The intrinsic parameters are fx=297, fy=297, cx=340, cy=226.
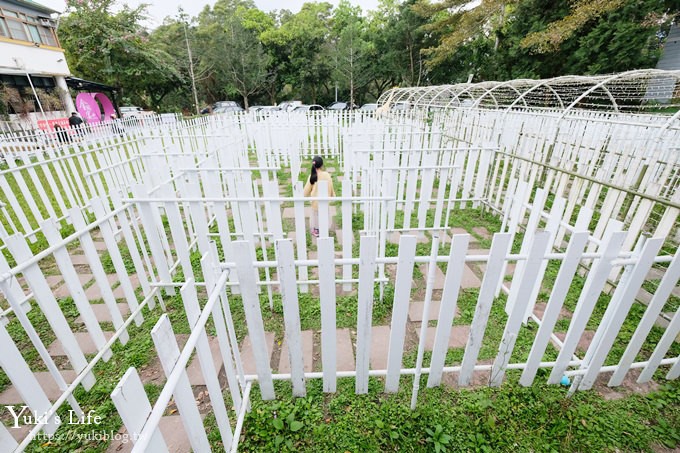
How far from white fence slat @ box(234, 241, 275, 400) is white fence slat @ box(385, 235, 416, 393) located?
0.82m

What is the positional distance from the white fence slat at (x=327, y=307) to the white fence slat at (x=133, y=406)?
3.07ft

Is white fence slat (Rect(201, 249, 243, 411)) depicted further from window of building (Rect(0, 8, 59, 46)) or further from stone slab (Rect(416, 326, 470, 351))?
window of building (Rect(0, 8, 59, 46))

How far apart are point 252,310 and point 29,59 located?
22857 millimetres

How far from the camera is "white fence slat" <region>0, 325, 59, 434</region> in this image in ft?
5.19

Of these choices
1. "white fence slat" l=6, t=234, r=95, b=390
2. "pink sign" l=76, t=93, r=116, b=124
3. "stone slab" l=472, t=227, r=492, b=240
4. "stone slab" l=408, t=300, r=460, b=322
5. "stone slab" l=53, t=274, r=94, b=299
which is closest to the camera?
"white fence slat" l=6, t=234, r=95, b=390

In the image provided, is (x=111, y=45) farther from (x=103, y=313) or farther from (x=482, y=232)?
(x=482, y=232)

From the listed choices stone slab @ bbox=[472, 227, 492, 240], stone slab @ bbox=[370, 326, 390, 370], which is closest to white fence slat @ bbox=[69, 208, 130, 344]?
stone slab @ bbox=[370, 326, 390, 370]

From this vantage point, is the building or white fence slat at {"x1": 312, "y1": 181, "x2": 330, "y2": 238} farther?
the building

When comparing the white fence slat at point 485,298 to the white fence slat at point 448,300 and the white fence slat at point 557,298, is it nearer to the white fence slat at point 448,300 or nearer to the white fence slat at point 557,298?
the white fence slat at point 448,300

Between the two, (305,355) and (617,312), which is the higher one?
(617,312)

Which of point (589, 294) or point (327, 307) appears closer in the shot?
point (327, 307)

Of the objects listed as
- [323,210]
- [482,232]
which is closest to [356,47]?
[482,232]

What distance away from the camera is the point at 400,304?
72.2 inches

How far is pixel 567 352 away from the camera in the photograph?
2086 millimetres
